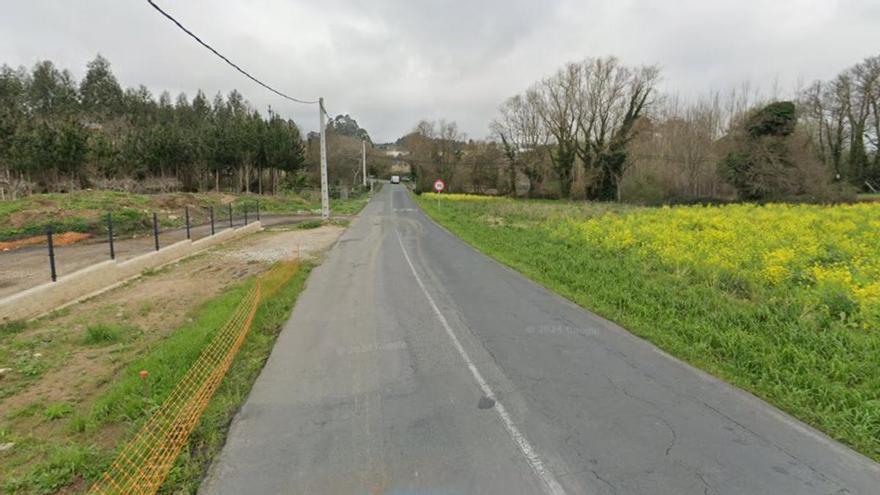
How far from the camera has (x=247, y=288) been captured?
10539mm

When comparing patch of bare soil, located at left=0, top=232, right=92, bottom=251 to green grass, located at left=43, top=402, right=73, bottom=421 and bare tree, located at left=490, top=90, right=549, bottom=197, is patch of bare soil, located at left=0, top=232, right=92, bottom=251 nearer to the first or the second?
green grass, located at left=43, top=402, right=73, bottom=421

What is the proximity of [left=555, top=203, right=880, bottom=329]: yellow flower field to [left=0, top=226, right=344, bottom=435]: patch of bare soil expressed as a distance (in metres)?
11.2

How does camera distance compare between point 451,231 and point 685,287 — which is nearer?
point 685,287

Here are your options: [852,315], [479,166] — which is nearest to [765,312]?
[852,315]

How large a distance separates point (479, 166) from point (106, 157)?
5321 cm

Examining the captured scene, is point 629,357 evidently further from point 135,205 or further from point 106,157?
point 106,157

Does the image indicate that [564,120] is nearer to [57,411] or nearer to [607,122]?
[607,122]

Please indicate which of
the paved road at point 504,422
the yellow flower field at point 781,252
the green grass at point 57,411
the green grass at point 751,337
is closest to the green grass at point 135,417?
the green grass at point 57,411

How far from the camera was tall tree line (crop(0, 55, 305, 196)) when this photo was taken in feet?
121

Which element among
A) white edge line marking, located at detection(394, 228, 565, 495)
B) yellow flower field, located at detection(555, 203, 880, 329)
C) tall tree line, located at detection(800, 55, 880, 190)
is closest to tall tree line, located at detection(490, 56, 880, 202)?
tall tree line, located at detection(800, 55, 880, 190)

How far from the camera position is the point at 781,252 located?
11219mm

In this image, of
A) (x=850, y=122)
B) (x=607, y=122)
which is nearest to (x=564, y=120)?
(x=607, y=122)

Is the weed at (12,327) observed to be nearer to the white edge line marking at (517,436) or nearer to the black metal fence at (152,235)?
the black metal fence at (152,235)

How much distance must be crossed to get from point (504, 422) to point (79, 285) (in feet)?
33.5
